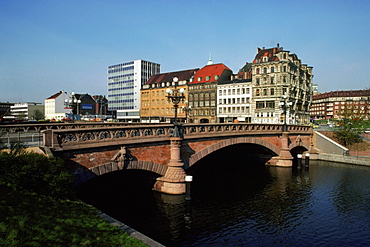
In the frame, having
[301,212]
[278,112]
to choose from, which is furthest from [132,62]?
[301,212]

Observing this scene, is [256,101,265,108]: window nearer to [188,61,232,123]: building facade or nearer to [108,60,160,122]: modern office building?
[188,61,232,123]: building facade

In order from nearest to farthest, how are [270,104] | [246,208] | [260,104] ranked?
[246,208] → [270,104] → [260,104]

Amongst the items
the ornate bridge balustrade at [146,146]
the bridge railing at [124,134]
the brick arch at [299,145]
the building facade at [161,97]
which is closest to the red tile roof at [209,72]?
the building facade at [161,97]

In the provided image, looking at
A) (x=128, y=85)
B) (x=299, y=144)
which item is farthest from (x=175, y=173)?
(x=128, y=85)

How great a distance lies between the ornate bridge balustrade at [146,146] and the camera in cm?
1437

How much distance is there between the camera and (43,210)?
9.95 meters

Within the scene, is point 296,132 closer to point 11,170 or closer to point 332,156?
point 332,156

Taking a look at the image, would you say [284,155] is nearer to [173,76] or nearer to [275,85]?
[275,85]

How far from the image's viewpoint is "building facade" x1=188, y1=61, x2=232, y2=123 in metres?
78.4

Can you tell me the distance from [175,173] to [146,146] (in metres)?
3.14

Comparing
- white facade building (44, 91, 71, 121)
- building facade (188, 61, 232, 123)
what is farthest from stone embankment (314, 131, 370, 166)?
white facade building (44, 91, 71, 121)

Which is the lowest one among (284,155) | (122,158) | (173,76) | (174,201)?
(174,201)

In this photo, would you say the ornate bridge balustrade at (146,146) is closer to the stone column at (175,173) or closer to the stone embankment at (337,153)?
the stone column at (175,173)

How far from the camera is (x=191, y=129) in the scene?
22359 millimetres
